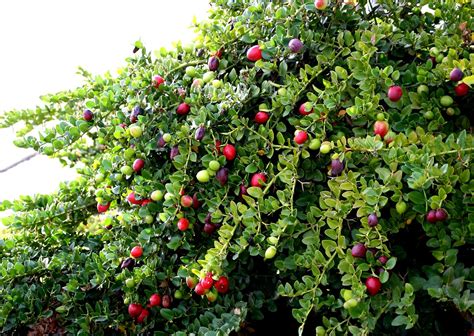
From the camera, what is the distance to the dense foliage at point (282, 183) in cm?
90

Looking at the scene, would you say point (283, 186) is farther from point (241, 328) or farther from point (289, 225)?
point (241, 328)

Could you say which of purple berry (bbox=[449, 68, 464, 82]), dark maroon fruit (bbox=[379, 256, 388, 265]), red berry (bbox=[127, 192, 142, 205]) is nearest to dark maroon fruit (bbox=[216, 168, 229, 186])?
red berry (bbox=[127, 192, 142, 205])

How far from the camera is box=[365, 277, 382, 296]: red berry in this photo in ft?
2.94

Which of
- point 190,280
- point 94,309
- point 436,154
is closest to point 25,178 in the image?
point 94,309

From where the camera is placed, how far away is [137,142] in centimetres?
120

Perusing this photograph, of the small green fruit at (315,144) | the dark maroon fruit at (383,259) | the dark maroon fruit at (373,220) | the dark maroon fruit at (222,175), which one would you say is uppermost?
the small green fruit at (315,144)

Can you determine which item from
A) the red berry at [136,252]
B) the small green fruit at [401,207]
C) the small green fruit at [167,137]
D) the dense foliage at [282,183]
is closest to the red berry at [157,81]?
the dense foliage at [282,183]

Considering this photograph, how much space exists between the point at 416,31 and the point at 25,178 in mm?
3123

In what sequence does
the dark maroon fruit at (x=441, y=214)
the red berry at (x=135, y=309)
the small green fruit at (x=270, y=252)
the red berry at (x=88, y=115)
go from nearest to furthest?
1. the dark maroon fruit at (x=441, y=214)
2. the small green fruit at (x=270, y=252)
3. the red berry at (x=135, y=309)
4. the red berry at (x=88, y=115)

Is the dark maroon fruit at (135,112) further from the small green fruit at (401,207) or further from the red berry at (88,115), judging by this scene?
the small green fruit at (401,207)

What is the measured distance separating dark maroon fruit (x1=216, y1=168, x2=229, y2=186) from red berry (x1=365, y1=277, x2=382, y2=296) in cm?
34

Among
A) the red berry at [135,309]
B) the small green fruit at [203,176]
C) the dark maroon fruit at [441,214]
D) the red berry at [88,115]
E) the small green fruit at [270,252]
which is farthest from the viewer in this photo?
the red berry at [88,115]

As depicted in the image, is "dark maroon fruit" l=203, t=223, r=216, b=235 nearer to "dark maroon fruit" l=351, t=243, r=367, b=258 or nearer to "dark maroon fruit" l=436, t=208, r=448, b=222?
"dark maroon fruit" l=351, t=243, r=367, b=258

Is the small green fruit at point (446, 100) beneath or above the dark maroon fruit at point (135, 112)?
beneath
